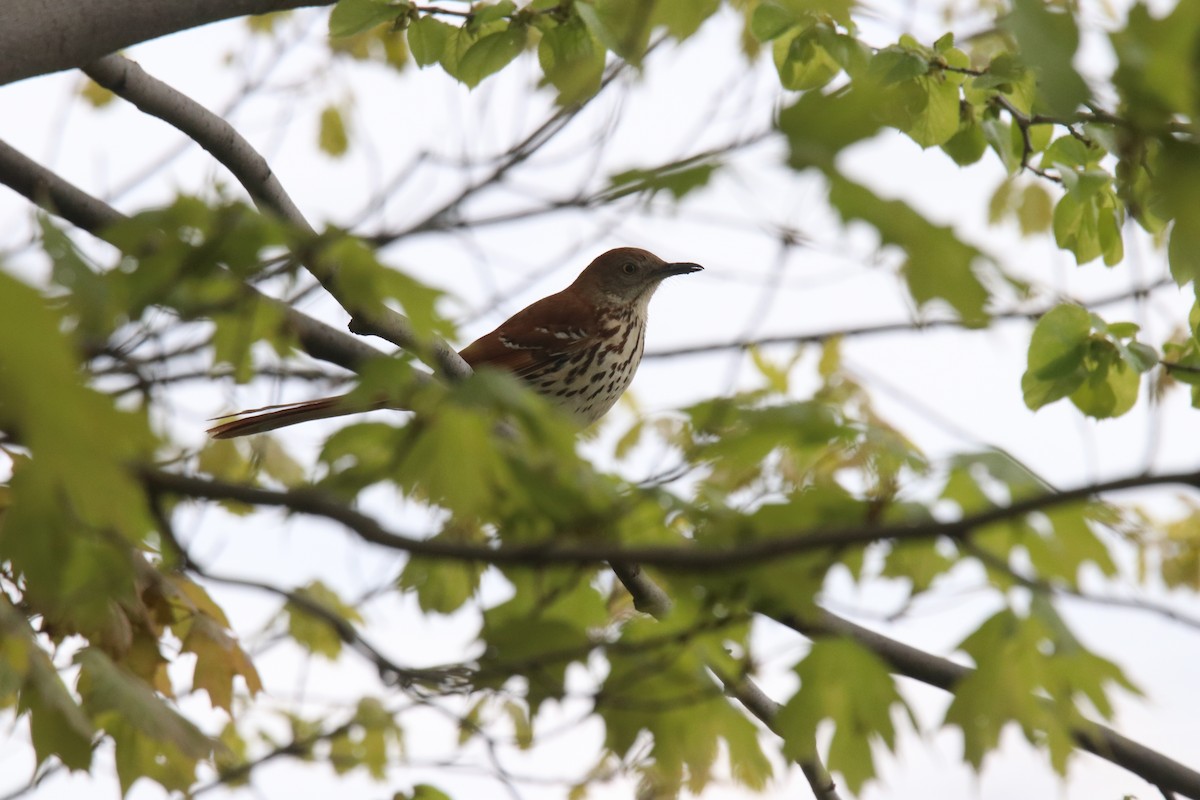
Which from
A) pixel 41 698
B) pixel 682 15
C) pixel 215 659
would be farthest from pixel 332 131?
pixel 41 698

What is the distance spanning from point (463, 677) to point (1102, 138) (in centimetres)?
184

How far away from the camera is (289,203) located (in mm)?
3027

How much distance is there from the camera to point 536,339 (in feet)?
16.9

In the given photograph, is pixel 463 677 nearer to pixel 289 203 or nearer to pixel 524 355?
pixel 289 203

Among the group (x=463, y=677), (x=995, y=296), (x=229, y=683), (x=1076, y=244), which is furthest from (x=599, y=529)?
(x=1076, y=244)

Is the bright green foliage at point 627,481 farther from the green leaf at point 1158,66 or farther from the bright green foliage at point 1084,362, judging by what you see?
the bright green foliage at point 1084,362

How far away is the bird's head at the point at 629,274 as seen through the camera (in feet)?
18.0

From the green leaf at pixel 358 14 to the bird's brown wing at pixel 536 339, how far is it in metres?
2.00

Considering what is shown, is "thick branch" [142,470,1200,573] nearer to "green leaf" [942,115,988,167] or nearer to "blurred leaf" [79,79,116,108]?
"green leaf" [942,115,988,167]

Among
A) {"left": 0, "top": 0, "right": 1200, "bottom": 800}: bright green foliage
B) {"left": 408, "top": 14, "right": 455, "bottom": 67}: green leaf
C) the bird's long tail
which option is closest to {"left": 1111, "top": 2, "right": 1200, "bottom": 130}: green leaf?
{"left": 0, "top": 0, "right": 1200, "bottom": 800}: bright green foliage

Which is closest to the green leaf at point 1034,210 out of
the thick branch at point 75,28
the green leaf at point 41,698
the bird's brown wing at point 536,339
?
the bird's brown wing at point 536,339

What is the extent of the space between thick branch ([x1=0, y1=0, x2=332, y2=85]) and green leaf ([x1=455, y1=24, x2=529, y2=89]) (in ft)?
1.94

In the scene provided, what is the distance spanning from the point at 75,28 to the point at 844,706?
202cm

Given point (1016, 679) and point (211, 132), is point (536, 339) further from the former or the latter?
point (1016, 679)
